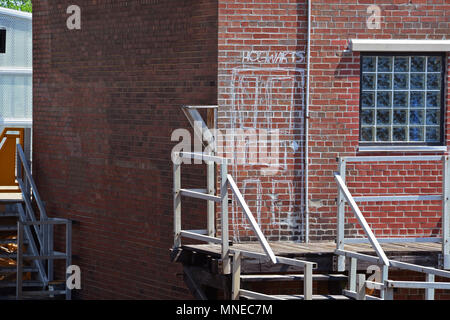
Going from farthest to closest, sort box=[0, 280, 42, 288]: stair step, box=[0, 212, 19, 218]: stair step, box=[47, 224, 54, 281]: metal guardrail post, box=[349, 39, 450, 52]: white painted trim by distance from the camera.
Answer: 1. box=[0, 212, 19, 218]: stair step
2. box=[47, 224, 54, 281]: metal guardrail post
3. box=[0, 280, 42, 288]: stair step
4. box=[349, 39, 450, 52]: white painted trim

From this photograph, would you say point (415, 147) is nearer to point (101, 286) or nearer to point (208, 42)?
point (208, 42)

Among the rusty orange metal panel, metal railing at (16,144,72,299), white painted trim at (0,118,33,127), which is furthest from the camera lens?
white painted trim at (0,118,33,127)

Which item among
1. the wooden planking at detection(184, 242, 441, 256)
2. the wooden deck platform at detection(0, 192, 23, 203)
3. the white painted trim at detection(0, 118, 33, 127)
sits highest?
the white painted trim at detection(0, 118, 33, 127)

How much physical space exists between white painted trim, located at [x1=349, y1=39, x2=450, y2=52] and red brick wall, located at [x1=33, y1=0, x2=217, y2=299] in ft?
5.42

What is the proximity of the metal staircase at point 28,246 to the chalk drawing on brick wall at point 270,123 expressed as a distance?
12.9 ft

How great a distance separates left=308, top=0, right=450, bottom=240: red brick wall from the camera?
11352 mm

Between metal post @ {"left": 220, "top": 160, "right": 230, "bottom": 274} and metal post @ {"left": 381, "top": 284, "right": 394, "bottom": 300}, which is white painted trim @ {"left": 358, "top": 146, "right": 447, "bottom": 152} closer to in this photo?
metal post @ {"left": 220, "top": 160, "right": 230, "bottom": 274}

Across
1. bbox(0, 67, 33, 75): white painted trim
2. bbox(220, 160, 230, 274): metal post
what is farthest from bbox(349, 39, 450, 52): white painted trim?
bbox(0, 67, 33, 75): white painted trim

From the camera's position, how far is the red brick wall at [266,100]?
11.3 meters

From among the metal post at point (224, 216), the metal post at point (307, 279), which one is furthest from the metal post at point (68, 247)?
the metal post at point (307, 279)

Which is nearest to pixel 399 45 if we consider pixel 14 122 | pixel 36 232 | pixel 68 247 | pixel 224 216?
pixel 224 216

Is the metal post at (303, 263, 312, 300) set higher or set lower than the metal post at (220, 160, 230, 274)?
lower

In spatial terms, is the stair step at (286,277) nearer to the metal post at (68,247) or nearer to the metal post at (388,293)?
the metal post at (388,293)

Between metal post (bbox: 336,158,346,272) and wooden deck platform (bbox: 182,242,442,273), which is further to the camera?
metal post (bbox: 336,158,346,272)
